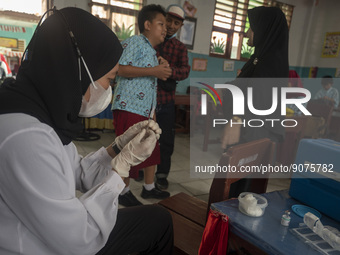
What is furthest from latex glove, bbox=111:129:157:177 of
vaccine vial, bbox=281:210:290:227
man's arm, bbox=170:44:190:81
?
man's arm, bbox=170:44:190:81

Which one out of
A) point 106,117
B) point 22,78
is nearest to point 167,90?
point 22,78

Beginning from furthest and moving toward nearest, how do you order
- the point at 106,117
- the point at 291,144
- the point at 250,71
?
the point at 106,117
the point at 291,144
the point at 250,71

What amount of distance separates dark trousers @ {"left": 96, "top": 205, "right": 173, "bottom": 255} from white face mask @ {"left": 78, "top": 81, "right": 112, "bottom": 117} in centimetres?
43

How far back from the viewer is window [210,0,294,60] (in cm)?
563

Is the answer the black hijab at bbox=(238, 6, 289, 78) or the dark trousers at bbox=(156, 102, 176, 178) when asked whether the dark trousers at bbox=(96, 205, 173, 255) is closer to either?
the black hijab at bbox=(238, 6, 289, 78)

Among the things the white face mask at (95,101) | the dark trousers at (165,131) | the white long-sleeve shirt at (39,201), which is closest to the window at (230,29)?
the dark trousers at (165,131)

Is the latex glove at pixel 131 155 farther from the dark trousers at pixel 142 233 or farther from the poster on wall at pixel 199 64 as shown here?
the poster on wall at pixel 199 64

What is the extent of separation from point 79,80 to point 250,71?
1.29 metres

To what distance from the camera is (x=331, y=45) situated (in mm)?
7102

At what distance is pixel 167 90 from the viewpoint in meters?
2.26

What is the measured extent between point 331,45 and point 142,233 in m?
7.98

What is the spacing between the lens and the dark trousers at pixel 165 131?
2.30m

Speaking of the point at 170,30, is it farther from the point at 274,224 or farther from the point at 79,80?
the point at 274,224

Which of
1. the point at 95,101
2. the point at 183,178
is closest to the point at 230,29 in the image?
the point at 183,178
